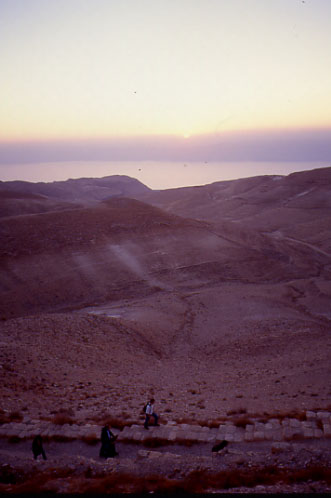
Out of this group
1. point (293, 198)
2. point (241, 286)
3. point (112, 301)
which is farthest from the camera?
point (293, 198)

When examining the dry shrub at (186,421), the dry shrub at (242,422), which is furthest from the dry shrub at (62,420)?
the dry shrub at (242,422)

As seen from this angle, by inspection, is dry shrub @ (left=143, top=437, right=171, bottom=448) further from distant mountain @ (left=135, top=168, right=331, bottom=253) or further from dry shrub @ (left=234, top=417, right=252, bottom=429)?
distant mountain @ (left=135, top=168, right=331, bottom=253)

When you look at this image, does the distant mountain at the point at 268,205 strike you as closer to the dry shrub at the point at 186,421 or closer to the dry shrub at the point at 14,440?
the dry shrub at the point at 186,421

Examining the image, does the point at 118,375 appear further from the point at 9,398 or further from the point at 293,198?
the point at 293,198

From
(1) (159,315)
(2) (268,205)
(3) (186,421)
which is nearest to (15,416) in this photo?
(3) (186,421)

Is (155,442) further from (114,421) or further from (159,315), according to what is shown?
(159,315)

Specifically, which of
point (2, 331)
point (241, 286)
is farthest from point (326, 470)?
point (241, 286)
